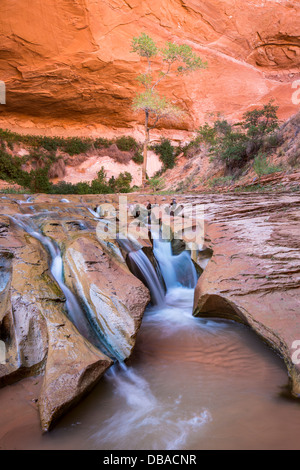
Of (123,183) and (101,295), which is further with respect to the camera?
(123,183)

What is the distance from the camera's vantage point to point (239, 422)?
1.89 meters

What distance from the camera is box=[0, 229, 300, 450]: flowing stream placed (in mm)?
1779

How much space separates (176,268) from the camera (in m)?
4.79

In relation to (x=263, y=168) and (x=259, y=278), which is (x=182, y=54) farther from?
(x=259, y=278)

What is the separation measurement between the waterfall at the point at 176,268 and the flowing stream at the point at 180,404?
4.89 ft

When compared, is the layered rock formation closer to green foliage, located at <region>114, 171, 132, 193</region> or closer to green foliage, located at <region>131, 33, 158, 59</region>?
green foliage, located at <region>114, 171, 132, 193</region>

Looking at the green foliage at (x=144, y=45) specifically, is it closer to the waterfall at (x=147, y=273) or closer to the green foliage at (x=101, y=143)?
the green foliage at (x=101, y=143)

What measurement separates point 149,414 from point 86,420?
0.47 metres

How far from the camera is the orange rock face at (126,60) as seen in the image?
1683 cm

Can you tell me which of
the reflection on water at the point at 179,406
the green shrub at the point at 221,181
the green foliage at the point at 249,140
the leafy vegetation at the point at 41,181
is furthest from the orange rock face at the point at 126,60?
the reflection on water at the point at 179,406

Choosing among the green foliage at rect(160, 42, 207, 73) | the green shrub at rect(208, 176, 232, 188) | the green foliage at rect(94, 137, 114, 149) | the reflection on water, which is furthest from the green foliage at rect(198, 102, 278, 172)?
the green foliage at rect(94, 137, 114, 149)

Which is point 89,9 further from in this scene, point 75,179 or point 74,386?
point 74,386

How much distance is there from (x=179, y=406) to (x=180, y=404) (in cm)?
2

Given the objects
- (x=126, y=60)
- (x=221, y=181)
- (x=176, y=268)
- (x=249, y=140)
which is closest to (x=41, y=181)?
(x=126, y=60)
